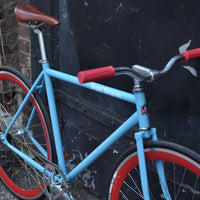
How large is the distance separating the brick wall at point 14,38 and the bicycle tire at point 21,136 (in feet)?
0.72

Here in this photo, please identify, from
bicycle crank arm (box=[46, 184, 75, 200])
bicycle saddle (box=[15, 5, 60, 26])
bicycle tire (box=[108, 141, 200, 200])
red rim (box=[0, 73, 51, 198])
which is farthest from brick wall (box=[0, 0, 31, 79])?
bicycle tire (box=[108, 141, 200, 200])

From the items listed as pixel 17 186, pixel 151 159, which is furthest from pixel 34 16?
pixel 17 186

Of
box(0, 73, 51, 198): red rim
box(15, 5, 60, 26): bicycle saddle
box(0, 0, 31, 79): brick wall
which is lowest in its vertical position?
box(0, 73, 51, 198): red rim

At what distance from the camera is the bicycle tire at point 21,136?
2.75 meters

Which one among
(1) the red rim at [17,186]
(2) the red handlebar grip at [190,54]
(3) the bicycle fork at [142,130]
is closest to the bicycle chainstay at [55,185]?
(1) the red rim at [17,186]

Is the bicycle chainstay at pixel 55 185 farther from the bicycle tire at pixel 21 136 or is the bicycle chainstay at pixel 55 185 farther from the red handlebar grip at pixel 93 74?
the red handlebar grip at pixel 93 74

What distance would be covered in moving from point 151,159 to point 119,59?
87cm

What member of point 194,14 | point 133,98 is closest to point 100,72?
point 133,98

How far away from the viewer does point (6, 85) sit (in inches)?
133

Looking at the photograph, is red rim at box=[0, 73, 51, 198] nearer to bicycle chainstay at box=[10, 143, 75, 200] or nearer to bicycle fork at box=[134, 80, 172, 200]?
bicycle chainstay at box=[10, 143, 75, 200]

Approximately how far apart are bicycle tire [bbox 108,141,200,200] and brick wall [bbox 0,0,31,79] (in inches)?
55.8

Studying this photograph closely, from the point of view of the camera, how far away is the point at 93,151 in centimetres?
229

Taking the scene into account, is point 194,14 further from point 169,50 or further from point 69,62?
point 69,62

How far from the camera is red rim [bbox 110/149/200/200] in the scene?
5.89 ft
